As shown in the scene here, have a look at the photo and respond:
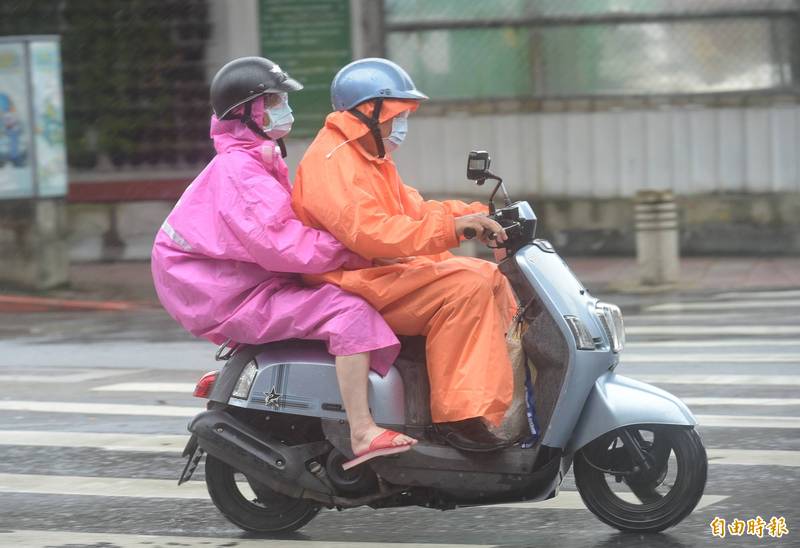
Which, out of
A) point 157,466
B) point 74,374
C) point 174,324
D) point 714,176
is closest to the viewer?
point 157,466

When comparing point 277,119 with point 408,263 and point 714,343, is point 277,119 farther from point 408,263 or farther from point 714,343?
point 714,343

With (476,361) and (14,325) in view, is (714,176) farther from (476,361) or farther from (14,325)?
(476,361)

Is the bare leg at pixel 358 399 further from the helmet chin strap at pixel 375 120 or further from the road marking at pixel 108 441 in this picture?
the road marking at pixel 108 441

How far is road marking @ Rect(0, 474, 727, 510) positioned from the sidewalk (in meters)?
7.42

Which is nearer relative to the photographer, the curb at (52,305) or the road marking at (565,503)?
the road marking at (565,503)

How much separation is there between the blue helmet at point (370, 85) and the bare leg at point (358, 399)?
0.90m

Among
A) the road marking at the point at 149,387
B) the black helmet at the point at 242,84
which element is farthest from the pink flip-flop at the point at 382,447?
the road marking at the point at 149,387

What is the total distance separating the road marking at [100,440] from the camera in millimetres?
7617

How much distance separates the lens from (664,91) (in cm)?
1653

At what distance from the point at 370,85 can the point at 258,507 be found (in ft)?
5.22

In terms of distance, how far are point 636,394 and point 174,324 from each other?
26.5 feet

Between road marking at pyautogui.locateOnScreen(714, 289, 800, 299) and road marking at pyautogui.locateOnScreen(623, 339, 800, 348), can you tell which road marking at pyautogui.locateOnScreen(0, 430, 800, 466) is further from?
road marking at pyautogui.locateOnScreen(714, 289, 800, 299)

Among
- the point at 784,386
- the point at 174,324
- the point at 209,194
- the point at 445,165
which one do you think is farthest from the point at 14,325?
the point at 209,194

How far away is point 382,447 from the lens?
5301mm
